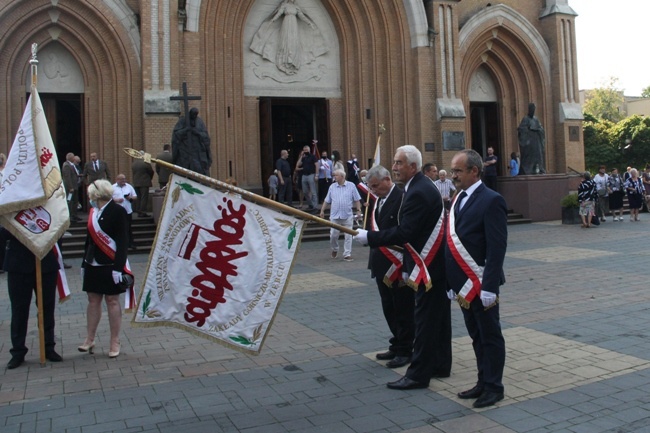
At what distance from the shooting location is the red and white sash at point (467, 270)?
468 centimetres

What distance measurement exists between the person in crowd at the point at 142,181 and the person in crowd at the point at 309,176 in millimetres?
4619

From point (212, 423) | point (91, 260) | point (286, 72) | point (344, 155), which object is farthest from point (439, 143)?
point (212, 423)

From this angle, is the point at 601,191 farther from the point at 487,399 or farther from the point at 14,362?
the point at 14,362

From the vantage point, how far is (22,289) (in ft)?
20.9

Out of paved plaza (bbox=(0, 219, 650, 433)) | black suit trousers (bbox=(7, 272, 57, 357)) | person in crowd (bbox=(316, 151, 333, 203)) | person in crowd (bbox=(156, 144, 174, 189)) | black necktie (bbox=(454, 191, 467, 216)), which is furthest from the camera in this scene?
person in crowd (bbox=(316, 151, 333, 203))

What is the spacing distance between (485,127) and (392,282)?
908 inches

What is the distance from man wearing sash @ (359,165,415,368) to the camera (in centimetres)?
579

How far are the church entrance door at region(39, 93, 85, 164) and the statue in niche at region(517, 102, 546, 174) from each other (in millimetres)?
15198

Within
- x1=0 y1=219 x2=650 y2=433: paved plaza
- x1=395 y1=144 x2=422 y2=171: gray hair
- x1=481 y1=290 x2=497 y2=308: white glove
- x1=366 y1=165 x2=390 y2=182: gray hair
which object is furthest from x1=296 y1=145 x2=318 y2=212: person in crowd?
x1=481 y1=290 x2=497 y2=308: white glove

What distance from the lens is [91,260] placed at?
6367mm

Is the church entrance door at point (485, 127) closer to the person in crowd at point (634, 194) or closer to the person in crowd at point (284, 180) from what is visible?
the person in crowd at point (634, 194)

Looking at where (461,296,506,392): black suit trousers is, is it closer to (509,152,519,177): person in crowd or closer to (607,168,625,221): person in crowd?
(607,168,625,221): person in crowd

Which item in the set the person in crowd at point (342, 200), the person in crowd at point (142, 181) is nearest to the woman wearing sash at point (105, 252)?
the person in crowd at point (342, 200)

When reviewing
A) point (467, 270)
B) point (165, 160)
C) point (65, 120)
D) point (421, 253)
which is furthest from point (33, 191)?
point (65, 120)
